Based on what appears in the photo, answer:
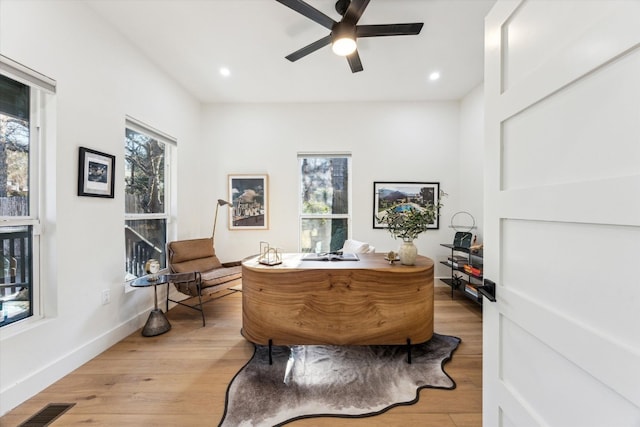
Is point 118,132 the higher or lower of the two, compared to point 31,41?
lower

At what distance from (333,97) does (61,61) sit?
9.69ft

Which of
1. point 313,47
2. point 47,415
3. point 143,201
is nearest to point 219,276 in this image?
point 143,201

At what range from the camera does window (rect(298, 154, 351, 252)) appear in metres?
4.19

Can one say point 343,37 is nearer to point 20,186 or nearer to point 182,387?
point 20,186

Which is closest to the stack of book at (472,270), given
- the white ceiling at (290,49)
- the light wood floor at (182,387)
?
the light wood floor at (182,387)

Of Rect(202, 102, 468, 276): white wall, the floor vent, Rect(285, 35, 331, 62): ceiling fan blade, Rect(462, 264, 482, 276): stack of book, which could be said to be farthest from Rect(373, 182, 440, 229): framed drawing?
the floor vent

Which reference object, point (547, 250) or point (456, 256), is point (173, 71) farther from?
point (456, 256)

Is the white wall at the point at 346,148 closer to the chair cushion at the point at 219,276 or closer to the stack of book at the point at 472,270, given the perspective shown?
the chair cushion at the point at 219,276

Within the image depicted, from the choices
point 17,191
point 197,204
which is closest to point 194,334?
point 17,191

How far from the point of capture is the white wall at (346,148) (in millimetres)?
4047

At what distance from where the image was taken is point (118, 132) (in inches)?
97.6

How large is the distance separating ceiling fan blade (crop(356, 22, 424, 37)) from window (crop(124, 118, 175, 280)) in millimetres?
2411

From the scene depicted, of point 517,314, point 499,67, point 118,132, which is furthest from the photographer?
point 118,132

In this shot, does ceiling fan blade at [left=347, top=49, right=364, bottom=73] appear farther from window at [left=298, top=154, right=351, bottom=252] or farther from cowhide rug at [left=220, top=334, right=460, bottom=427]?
cowhide rug at [left=220, top=334, right=460, bottom=427]
